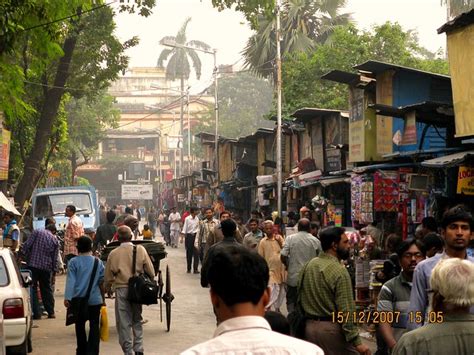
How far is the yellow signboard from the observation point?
13688 mm

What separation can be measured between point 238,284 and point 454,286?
5.22ft

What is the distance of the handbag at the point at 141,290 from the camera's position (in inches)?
456

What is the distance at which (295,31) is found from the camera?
4253cm

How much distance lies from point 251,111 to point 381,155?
203ft

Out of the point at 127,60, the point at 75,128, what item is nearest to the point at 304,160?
the point at 127,60

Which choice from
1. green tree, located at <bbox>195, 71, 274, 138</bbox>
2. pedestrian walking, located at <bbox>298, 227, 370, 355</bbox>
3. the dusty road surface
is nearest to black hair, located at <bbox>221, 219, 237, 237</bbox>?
the dusty road surface

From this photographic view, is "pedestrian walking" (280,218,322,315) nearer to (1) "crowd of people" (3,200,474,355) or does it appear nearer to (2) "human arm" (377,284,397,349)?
(1) "crowd of people" (3,200,474,355)

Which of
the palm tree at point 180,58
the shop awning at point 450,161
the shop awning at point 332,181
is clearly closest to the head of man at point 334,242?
the shop awning at point 450,161

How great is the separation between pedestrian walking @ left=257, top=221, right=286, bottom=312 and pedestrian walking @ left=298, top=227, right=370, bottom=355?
651 cm

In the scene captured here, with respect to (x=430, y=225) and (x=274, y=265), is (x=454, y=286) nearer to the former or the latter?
(x=430, y=225)

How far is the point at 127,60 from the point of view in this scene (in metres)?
29.5

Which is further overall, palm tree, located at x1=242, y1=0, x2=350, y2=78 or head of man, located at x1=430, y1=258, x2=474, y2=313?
palm tree, located at x1=242, y1=0, x2=350, y2=78

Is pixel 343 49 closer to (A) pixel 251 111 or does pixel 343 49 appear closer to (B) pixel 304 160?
(B) pixel 304 160

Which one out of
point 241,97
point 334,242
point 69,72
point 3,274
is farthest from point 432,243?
point 241,97
